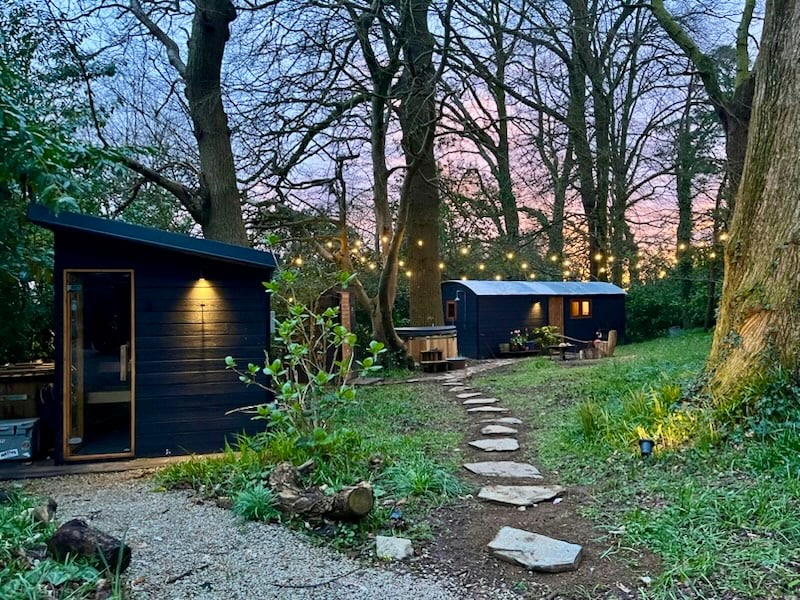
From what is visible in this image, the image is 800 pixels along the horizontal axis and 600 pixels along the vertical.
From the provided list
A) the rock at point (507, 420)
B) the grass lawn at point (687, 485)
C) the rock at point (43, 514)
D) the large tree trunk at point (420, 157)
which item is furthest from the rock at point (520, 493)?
the large tree trunk at point (420, 157)

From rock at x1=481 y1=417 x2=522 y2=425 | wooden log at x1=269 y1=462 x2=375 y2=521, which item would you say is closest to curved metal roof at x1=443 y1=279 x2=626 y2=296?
rock at x1=481 y1=417 x2=522 y2=425

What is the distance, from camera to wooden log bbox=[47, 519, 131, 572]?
2.44 meters

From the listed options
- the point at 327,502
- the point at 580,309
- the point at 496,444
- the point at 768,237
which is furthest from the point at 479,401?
the point at 580,309

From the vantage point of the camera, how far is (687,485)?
11.1ft

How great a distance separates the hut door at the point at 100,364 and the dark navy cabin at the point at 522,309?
9.89 meters

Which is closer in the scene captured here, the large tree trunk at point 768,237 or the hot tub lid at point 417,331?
the large tree trunk at point 768,237

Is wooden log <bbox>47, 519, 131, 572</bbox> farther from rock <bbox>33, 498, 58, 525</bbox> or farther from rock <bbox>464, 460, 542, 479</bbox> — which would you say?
rock <bbox>464, 460, 542, 479</bbox>

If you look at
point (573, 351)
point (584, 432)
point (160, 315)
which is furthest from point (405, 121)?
point (573, 351)

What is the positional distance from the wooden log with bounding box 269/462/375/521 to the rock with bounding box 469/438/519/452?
6.48ft

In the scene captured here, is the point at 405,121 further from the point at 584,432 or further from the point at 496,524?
the point at 496,524

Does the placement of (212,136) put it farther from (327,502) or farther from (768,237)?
(768,237)

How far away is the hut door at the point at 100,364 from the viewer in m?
5.25

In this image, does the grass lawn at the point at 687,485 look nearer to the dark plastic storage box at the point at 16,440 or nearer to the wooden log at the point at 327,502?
the wooden log at the point at 327,502

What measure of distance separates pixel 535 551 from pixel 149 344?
4.13 m
